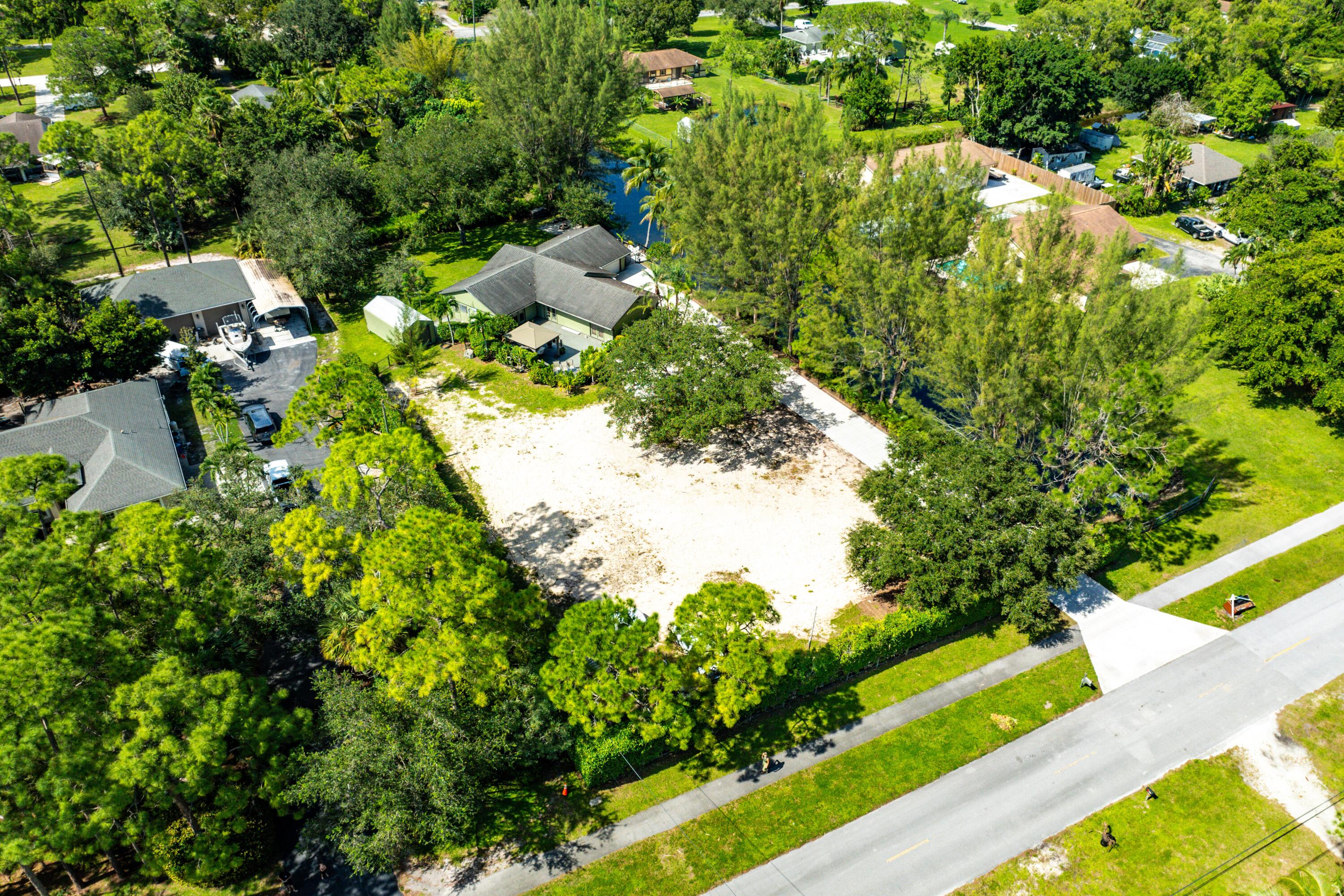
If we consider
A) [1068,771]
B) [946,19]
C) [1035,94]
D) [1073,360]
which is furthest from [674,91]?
[1068,771]

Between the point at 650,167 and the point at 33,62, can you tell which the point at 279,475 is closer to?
the point at 650,167

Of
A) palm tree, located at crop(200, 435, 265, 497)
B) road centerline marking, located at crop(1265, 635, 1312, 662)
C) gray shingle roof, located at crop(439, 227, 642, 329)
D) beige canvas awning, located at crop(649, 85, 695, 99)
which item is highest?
beige canvas awning, located at crop(649, 85, 695, 99)

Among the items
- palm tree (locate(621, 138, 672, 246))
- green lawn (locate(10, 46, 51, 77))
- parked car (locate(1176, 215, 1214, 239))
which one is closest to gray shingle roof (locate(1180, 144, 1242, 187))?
parked car (locate(1176, 215, 1214, 239))

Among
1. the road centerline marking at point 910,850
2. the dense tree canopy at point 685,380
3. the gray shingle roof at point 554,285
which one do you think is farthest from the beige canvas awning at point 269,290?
the road centerline marking at point 910,850

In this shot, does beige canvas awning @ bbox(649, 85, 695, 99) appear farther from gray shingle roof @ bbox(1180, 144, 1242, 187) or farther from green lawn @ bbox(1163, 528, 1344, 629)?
green lawn @ bbox(1163, 528, 1344, 629)

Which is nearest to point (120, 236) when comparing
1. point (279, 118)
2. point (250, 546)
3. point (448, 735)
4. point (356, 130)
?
point (279, 118)

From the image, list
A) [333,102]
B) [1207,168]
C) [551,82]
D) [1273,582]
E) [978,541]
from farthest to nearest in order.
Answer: [333,102] < [1207,168] < [551,82] < [1273,582] < [978,541]
